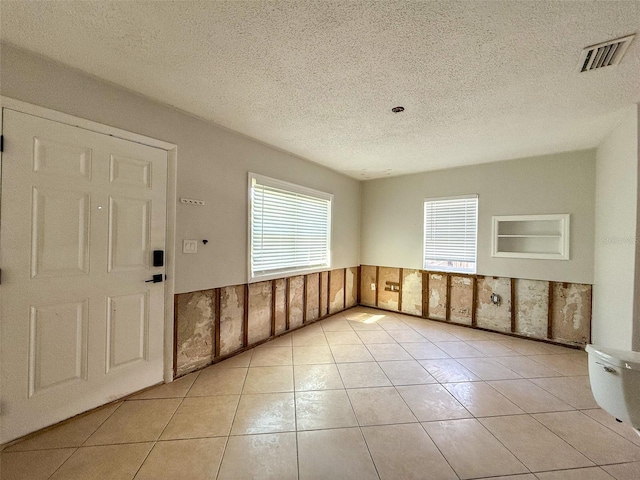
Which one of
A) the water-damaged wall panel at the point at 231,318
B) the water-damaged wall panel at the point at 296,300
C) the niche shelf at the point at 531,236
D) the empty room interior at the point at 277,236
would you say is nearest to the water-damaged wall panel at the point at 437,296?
the empty room interior at the point at 277,236

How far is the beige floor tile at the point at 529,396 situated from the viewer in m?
2.14

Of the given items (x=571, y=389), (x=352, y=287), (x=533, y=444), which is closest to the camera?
(x=533, y=444)

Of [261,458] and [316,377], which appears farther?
[316,377]

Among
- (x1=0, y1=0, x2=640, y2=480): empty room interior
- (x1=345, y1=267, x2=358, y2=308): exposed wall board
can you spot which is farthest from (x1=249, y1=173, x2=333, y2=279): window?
(x1=345, y1=267, x2=358, y2=308): exposed wall board

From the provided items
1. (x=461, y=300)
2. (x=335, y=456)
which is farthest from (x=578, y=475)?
(x=461, y=300)

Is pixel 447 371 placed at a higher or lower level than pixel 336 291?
lower

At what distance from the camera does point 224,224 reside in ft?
9.53

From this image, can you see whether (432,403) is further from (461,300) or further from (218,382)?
(461,300)

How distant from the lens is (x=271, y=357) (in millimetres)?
3004

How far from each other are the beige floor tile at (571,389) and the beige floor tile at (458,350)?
0.65 meters

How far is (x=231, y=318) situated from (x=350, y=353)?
157 centimetres

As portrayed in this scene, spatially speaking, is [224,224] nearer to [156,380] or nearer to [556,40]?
[156,380]

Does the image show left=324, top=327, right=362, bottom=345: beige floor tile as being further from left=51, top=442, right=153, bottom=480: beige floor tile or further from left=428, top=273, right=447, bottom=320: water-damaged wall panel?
left=51, top=442, right=153, bottom=480: beige floor tile

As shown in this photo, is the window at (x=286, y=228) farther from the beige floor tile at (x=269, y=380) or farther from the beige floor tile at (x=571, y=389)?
the beige floor tile at (x=571, y=389)
